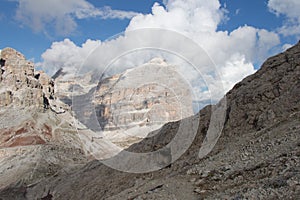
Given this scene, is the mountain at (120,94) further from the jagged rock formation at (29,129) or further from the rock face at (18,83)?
the rock face at (18,83)

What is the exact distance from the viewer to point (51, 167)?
3772 inches

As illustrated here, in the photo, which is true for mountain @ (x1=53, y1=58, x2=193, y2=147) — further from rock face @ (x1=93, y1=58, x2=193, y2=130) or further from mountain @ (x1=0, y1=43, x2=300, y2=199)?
mountain @ (x1=0, y1=43, x2=300, y2=199)

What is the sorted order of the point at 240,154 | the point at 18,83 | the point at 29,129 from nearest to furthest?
the point at 240,154 → the point at 29,129 → the point at 18,83

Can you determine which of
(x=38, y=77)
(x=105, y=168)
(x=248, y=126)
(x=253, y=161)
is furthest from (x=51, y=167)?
(x=38, y=77)

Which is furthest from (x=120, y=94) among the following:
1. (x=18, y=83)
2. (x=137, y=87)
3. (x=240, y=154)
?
(x=240, y=154)

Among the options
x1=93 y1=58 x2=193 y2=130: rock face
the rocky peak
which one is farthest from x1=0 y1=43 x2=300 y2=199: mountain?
the rocky peak

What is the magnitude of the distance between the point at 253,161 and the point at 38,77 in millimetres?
185035

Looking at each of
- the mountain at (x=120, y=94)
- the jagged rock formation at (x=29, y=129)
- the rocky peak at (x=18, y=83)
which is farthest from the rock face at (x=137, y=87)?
the rocky peak at (x=18, y=83)

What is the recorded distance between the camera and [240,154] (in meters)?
23.2

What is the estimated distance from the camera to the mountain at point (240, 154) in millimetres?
18156

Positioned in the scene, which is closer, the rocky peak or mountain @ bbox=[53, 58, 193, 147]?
mountain @ bbox=[53, 58, 193, 147]

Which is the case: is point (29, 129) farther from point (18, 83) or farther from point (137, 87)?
point (137, 87)

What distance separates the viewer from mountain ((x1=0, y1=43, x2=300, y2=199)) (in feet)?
59.6

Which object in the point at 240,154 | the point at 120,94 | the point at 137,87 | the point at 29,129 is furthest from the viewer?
the point at 29,129
